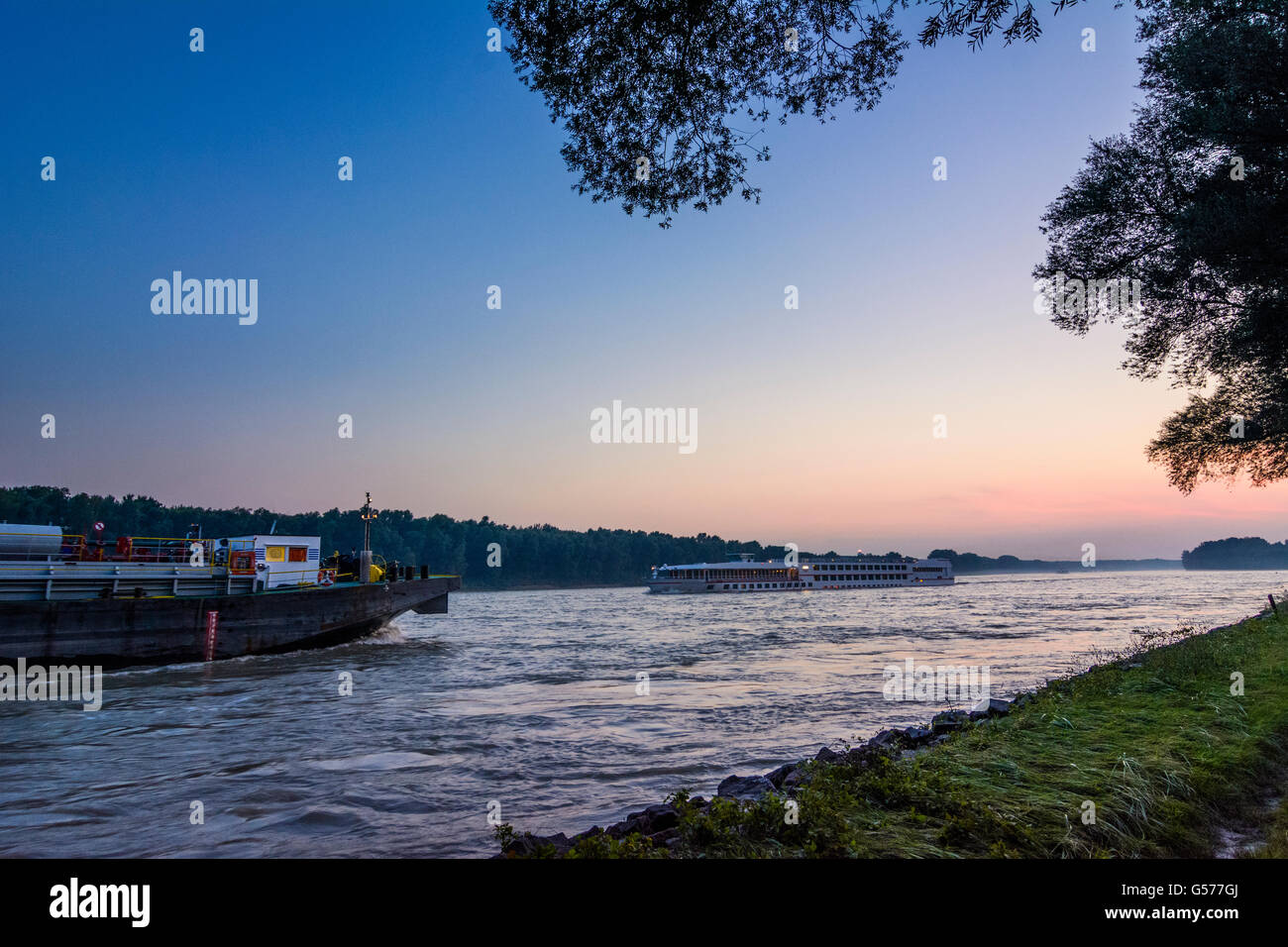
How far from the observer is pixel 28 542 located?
1171 inches

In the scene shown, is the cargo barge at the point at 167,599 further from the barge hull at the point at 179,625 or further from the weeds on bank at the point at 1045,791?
the weeds on bank at the point at 1045,791

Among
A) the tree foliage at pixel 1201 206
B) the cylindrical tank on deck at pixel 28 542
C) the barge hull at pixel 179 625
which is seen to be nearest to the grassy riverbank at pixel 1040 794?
the tree foliage at pixel 1201 206

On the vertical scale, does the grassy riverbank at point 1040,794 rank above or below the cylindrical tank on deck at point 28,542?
below

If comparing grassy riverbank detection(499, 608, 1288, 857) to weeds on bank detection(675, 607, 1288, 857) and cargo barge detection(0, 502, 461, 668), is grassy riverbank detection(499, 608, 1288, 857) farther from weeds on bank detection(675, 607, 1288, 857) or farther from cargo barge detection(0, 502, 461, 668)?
cargo barge detection(0, 502, 461, 668)

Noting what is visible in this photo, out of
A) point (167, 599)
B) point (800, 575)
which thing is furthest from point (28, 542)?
point (800, 575)

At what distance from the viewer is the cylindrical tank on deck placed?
29.3 metres

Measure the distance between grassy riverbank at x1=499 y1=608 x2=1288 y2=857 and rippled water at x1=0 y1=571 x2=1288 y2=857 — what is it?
14.5 ft

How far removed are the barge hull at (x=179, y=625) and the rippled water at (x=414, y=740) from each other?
117 centimetres

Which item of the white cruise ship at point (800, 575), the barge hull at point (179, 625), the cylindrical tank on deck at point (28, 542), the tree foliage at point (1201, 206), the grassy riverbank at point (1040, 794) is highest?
the tree foliage at point (1201, 206)

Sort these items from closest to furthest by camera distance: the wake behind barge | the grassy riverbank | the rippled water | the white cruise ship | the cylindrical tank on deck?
the grassy riverbank < the rippled water < the wake behind barge < the cylindrical tank on deck < the white cruise ship

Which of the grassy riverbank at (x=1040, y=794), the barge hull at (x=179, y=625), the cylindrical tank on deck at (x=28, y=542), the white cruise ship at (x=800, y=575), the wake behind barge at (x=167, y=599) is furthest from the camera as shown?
the white cruise ship at (x=800, y=575)

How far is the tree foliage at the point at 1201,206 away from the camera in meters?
12.7

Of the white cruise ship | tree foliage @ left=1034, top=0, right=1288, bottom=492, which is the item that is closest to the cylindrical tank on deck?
tree foliage @ left=1034, top=0, right=1288, bottom=492
